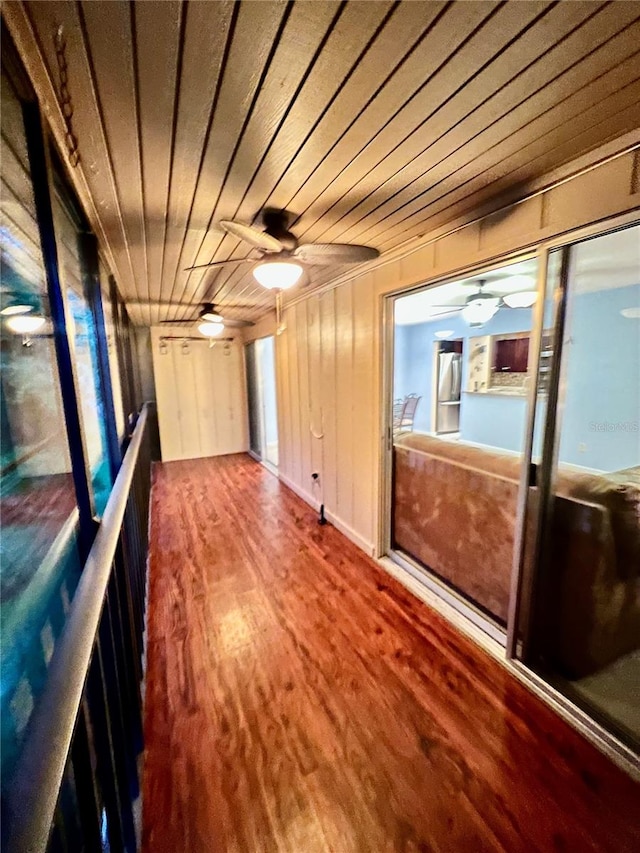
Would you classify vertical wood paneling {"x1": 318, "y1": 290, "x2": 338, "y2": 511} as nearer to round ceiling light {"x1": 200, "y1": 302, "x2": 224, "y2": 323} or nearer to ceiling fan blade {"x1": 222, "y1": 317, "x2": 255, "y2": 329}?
round ceiling light {"x1": 200, "y1": 302, "x2": 224, "y2": 323}

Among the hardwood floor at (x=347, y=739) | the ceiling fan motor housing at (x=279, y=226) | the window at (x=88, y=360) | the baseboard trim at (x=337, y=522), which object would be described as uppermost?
the ceiling fan motor housing at (x=279, y=226)

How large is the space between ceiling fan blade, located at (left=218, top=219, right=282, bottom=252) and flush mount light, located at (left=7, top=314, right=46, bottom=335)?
0.78m

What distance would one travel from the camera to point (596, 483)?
5.23 feet

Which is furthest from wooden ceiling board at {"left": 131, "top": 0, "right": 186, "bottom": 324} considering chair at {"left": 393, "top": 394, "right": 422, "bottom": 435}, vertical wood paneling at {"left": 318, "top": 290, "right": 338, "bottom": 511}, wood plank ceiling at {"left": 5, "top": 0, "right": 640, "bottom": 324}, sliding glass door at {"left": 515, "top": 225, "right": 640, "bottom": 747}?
Answer: chair at {"left": 393, "top": 394, "right": 422, "bottom": 435}

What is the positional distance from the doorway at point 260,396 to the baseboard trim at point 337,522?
111 centimetres

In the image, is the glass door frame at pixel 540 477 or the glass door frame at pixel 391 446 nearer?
the glass door frame at pixel 540 477

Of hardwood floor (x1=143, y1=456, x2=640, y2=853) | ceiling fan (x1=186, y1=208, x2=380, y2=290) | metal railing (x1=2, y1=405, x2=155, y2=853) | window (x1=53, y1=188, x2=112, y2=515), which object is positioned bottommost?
hardwood floor (x1=143, y1=456, x2=640, y2=853)

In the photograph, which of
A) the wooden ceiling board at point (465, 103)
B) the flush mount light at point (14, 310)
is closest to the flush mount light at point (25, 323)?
the flush mount light at point (14, 310)

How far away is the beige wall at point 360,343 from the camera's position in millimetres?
1414

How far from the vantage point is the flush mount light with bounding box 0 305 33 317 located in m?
0.82

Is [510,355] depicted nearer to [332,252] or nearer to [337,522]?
[337,522]

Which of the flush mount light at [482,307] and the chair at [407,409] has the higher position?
the flush mount light at [482,307]

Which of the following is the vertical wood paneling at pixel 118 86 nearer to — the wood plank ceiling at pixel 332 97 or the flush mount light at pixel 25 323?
the wood plank ceiling at pixel 332 97

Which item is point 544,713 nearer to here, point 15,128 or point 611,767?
point 611,767
